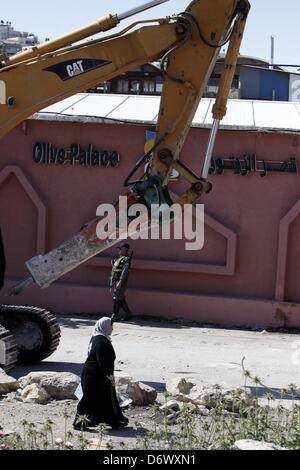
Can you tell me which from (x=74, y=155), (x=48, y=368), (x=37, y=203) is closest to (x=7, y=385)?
(x=48, y=368)

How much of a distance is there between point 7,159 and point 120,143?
2.32 meters

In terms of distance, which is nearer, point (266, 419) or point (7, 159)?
point (266, 419)

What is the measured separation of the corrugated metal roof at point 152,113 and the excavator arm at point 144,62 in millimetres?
6164

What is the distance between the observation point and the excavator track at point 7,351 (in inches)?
476

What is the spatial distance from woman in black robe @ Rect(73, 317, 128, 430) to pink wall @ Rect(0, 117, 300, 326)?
7.53 m

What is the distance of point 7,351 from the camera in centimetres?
1209

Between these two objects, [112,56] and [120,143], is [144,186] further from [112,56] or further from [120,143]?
[120,143]

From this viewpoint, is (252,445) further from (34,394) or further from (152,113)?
(152,113)

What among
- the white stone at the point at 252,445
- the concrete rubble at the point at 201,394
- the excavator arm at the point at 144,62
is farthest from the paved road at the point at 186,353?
the white stone at the point at 252,445

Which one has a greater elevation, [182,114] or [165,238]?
[182,114]

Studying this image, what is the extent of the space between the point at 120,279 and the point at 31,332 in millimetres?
3979

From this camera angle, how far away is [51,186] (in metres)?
18.5

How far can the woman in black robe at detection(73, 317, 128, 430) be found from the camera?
33.4 feet

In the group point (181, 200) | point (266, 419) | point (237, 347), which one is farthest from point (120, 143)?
point (266, 419)
